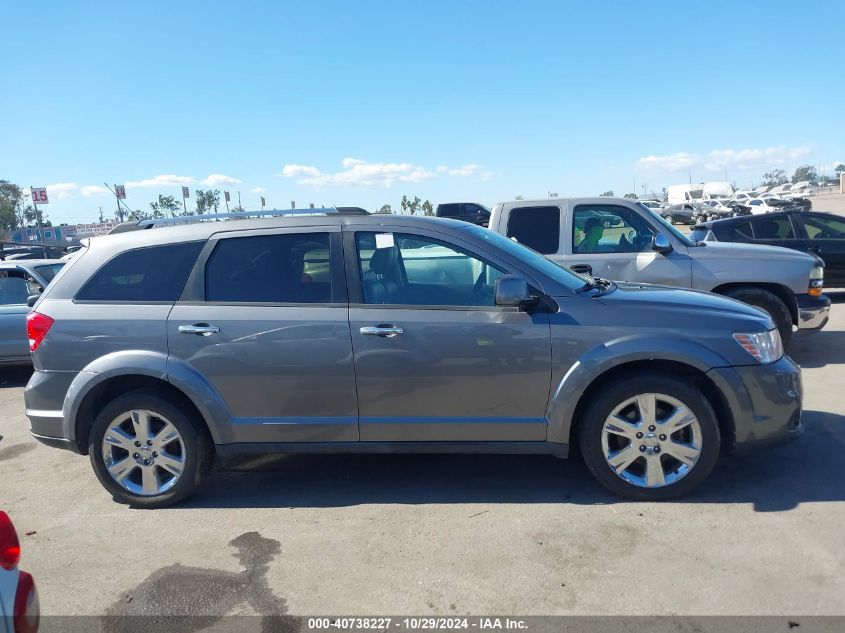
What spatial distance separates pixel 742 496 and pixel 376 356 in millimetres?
2411

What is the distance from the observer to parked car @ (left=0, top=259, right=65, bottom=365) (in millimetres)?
7914

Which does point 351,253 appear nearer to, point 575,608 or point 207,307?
point 207,307

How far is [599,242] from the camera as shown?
7453 mm

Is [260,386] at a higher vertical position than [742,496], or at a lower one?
higher

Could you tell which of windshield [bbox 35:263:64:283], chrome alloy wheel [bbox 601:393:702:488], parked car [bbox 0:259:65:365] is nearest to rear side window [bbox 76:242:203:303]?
chrome alloy wheel [bbox 601:393:702:488]

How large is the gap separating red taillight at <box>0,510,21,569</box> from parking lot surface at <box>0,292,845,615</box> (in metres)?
1.19

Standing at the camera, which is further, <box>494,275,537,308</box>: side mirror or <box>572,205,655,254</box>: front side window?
<box>572,205,655,254</box>: front side window

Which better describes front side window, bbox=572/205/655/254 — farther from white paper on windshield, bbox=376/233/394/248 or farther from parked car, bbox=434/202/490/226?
parked car, bbox=434/202/490/226

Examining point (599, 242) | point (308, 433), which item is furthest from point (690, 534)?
point (599, 242)

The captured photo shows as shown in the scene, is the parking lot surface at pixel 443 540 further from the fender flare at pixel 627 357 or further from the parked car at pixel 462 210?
the parked car at pixel 462 210

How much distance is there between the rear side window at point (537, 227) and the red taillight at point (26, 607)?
20.0 feet

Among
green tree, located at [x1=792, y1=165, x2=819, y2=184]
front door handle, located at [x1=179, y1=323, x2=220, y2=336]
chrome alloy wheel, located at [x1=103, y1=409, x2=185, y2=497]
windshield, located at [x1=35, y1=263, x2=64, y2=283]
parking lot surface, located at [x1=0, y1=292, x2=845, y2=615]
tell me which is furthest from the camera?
green tree, located at [x1=792, y1=165, x2=819, y2=184]

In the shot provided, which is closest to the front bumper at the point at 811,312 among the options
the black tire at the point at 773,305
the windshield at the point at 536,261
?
the black tire at the point at 773,305

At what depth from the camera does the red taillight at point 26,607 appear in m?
2.05
